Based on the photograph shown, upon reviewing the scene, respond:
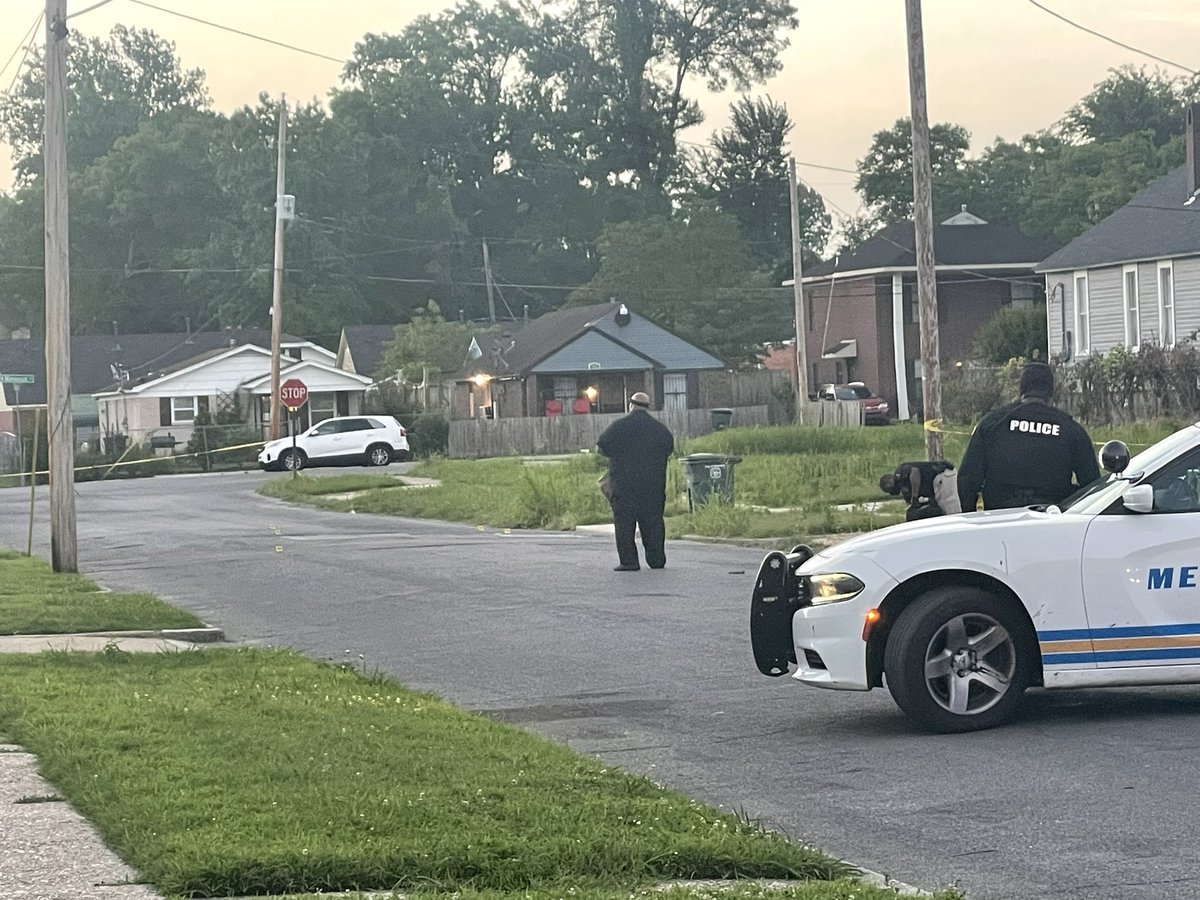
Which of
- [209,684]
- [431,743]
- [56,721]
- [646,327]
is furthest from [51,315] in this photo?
[646,327]

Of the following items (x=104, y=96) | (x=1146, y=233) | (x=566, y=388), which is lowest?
(x=566, y=388)

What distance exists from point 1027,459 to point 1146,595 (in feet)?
5.76

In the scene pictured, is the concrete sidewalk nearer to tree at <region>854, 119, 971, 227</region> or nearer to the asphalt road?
the asphalt road

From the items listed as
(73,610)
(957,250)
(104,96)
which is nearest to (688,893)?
(73,610)

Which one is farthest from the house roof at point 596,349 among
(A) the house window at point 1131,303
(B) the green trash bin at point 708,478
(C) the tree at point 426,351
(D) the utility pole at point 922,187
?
(D) the utility pole at point 922,187

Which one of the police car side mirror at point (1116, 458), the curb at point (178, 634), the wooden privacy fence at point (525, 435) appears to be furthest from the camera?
the wooden privacy fence at point (525, 435)

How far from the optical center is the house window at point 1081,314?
53.0 m

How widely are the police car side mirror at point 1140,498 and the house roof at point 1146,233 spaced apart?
40146 millimetres

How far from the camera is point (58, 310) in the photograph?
21172mm

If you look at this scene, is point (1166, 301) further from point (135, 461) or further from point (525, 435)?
point (135, 461)

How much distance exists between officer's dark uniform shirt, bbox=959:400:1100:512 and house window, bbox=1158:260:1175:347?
3957cm

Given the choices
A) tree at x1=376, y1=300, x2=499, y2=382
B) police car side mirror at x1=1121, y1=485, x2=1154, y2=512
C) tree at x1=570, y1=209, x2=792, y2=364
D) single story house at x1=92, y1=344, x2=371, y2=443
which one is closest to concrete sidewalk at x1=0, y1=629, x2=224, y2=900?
police car side mirror at x1=1121, y1=485, x2=1154, y2=512

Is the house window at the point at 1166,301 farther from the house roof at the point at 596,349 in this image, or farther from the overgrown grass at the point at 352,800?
the overgrown grass at the point at 352,800

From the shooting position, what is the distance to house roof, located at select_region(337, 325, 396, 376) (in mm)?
89875
